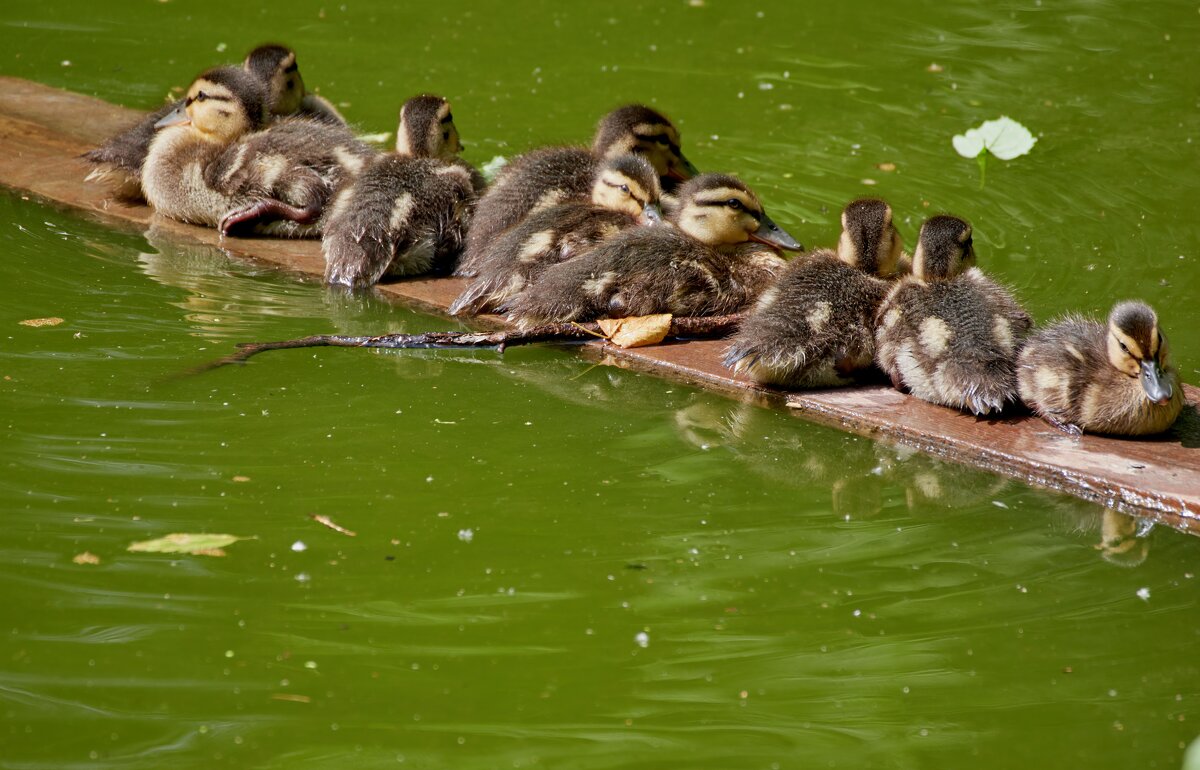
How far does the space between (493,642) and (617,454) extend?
39.9 inches

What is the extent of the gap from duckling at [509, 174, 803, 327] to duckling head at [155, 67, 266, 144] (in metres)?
1.62

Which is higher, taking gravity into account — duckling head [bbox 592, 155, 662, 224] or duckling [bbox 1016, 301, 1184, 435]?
duckling head [bbox 592, 155, 662, 224]

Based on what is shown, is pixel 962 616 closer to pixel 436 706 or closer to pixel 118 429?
pixel 436 706

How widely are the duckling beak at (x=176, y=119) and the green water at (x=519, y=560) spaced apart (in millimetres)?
519

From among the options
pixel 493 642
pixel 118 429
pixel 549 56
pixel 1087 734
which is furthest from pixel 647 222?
pixel 549 56

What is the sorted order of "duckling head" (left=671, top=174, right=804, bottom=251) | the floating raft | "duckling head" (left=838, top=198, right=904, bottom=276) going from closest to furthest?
the floating raft, "duckling head" (left=838, top=198, right=904, bottom=276), "duckling head" (left=671, top=174, right=804, bottom=251)

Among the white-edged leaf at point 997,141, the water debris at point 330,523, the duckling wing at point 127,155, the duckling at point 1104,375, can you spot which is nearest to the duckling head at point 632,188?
the duckling at point 1104,375

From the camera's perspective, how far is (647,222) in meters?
5.10

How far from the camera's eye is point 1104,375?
4.06 m

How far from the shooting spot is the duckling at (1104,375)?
3930 millimetres

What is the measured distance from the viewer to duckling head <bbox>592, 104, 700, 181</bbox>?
18.3 feet

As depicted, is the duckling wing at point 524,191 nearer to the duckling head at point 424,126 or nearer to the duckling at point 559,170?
the duckling at point 559,170

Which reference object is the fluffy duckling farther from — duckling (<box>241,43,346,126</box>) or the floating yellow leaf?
duckling (<box>241,43,346,126</box>)

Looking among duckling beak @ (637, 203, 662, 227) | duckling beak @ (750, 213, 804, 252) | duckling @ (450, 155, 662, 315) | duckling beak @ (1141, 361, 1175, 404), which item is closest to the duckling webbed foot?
duckling @ (450, 155, 662, 315)
